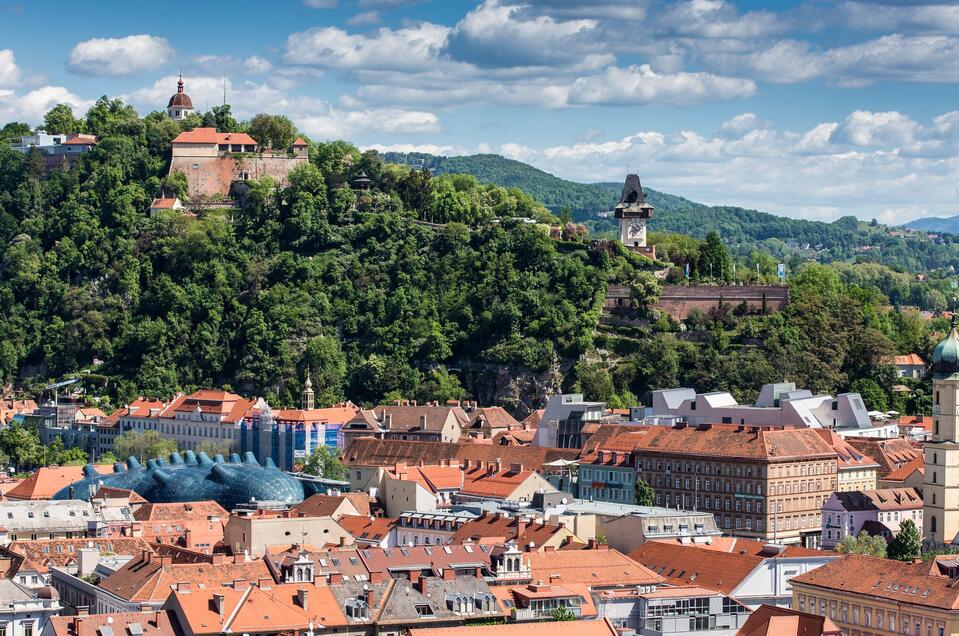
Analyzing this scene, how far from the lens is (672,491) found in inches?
4237

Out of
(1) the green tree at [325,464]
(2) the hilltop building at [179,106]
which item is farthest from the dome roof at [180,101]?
(1) the green tree at [325,464]

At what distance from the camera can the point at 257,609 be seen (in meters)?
64.5

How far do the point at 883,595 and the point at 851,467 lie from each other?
3470 cm

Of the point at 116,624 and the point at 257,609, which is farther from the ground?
the point at 116,624

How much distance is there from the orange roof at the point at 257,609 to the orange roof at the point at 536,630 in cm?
408

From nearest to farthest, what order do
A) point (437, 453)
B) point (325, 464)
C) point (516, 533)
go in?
point (516, 533) < point (437, 453) < point (325, 464)

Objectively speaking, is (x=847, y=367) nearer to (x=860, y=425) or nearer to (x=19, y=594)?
(x=860, y=425)

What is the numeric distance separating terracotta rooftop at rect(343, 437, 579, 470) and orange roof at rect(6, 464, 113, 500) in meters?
16.4

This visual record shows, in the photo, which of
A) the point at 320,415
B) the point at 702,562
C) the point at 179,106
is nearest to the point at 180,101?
the point at 179,106

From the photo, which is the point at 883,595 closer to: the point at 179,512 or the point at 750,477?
the point at 750,477

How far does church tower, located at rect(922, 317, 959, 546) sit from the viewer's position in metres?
98.1

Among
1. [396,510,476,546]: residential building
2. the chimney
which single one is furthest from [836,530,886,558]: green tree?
the chimney

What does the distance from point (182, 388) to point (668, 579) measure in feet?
272

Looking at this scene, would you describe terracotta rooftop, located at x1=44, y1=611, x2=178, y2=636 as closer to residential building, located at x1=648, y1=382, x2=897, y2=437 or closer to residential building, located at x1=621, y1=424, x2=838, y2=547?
residential building, located at x1=621, y1=424, x2=838, y2=547
